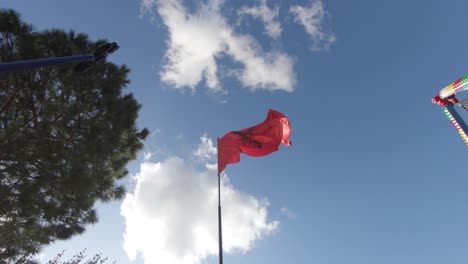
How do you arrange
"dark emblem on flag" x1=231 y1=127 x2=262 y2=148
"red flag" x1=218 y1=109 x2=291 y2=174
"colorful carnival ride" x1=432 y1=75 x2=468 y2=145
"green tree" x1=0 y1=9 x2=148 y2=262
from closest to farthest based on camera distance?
"green tree" x1=0 y1=9 x2=148 y2=262 < "red flag" x1=218 y1=109 x2=291 y2=174 < "dark emblem on flag" x1=231 y1=127 x2=262 y2=148 < "colorful carnival ride" x1=432 y1=75 x2=468 y2=145

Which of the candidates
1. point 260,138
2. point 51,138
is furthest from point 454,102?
point 51,138

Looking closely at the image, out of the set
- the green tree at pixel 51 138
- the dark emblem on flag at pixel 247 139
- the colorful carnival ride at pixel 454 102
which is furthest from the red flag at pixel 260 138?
the colorful carnival ride at pixel 454 102

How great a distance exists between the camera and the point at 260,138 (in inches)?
560

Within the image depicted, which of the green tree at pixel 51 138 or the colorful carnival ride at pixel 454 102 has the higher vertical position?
the colorful carnival ride at pixel 454 102

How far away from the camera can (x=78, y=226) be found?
12969mm

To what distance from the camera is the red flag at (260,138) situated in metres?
13.9

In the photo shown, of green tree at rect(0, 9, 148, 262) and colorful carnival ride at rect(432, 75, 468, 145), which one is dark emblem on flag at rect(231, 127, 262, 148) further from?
colorful carnival ride at rect(432, 75, 468, 145)

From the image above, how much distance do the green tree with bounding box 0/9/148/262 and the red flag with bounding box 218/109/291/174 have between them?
4022 millimetres

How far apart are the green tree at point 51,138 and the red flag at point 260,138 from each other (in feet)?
13.2

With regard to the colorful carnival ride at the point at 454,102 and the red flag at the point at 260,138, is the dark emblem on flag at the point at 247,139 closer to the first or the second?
the red flag at the point at 260,138

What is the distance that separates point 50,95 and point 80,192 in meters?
3.81

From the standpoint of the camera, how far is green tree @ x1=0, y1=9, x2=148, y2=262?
10.7m

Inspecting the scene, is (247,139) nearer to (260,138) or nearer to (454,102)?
(260,138)

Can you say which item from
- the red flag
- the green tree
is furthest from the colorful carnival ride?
the green tree
